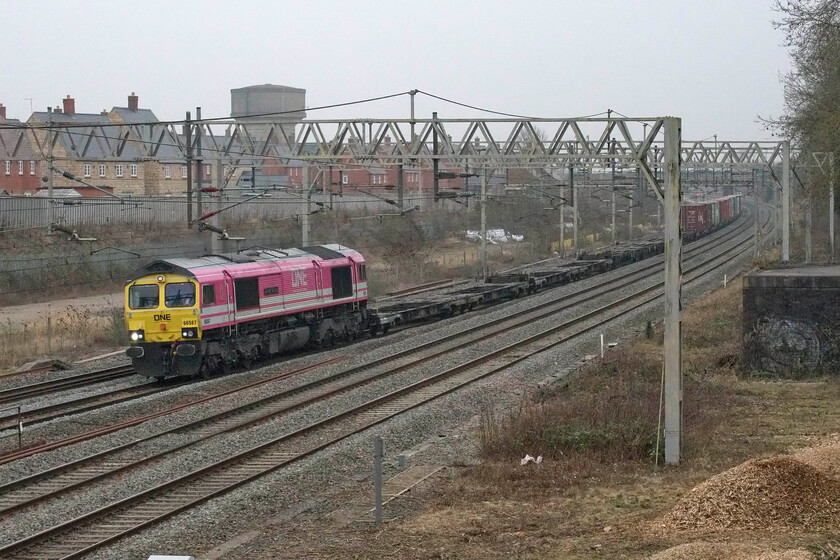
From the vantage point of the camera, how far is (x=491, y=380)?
71.4 ft

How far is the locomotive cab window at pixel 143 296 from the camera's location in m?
22.4

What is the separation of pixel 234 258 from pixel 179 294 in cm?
243

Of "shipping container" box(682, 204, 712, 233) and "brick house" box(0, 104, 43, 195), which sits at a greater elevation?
"brick house" box(0, 104, 43, 195)

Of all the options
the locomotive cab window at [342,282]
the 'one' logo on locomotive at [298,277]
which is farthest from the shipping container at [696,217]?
the 'one' logo on locomotive at [298,277]

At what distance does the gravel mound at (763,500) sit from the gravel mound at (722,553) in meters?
1.20

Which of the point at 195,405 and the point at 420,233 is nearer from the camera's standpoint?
the point at 195,405

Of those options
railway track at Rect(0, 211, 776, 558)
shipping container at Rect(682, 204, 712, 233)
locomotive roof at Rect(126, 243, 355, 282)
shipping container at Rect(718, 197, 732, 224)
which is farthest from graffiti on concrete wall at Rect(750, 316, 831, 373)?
shipping container at Rect(718, 197, 732, 224)

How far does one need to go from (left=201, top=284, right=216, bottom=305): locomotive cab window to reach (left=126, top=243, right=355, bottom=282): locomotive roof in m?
0.46

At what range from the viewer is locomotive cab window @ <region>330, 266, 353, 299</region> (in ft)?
90.5

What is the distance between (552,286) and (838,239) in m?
14.3

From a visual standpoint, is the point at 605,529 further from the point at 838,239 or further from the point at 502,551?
the point at 838,239

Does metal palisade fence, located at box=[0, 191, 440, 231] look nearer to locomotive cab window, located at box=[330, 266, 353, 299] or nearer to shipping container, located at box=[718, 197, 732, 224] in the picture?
locomotive cab window, located at box=[330, 266, 353, 299]

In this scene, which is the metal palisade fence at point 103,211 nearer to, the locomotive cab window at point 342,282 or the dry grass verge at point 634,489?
the locomotive cab window at point 342,282

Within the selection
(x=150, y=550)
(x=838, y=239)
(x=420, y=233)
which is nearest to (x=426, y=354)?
(x=150, y=550)
